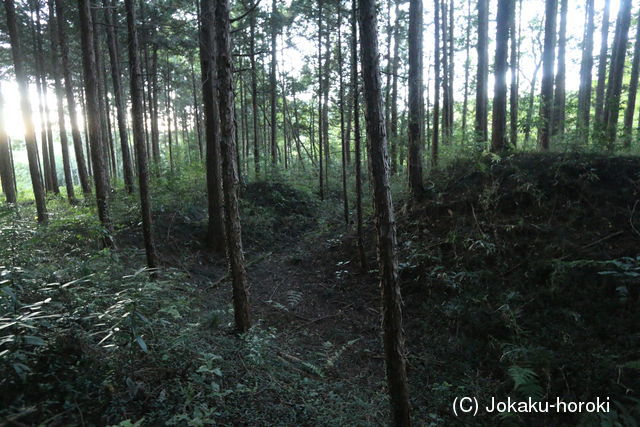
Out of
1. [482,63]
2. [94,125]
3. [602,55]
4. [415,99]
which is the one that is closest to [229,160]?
[94,125]

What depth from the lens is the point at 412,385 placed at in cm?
561

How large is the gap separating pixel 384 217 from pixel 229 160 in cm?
337

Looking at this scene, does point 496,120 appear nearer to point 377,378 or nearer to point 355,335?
point 355,335

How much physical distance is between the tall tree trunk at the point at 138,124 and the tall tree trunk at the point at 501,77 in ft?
33.3

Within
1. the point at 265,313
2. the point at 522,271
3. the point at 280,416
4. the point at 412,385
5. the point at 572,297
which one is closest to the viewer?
the point at 280,416

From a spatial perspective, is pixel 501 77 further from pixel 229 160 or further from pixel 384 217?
pixel 229 160

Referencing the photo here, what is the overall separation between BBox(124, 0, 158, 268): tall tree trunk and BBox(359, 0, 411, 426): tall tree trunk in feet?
21.0

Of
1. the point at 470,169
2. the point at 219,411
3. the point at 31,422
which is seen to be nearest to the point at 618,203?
the point at 470,169

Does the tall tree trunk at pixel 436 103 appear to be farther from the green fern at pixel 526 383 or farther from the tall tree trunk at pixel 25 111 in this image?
the tall tree trunk at pixel 25 111

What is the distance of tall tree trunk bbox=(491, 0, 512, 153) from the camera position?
33.3 ft

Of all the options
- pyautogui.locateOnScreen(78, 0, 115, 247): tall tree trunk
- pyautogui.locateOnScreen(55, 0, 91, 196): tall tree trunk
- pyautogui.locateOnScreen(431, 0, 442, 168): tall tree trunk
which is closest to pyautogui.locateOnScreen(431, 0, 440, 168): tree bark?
pyautogui.locateOnScreen(431, 0, 442, 168): tall tree trunk

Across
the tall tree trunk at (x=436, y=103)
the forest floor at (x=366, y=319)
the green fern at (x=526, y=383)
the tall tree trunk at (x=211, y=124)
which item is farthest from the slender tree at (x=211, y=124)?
the green fern at (x=526, y=383)

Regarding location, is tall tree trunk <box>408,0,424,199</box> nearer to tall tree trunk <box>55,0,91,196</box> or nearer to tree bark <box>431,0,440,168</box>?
tree bark <box>431,0,440,168</box>

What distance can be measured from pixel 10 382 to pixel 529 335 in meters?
7.07
